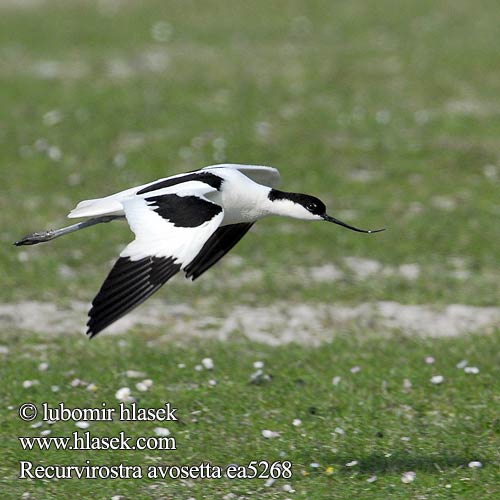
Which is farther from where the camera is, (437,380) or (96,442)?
(437,380)

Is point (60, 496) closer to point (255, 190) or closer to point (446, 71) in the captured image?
point (255, 190)

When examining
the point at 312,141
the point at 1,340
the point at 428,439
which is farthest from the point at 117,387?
the point at 312,141

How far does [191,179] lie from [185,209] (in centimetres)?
78

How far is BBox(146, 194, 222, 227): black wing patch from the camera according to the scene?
7.29 m

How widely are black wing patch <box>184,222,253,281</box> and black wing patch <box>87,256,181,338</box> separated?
5.52 ft

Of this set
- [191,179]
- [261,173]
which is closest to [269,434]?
[191,179]

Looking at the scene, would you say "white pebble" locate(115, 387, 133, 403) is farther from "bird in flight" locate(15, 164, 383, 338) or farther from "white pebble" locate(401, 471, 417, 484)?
"white pebble" locate(401, 471, 417, 484)

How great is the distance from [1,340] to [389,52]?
11.3 meters

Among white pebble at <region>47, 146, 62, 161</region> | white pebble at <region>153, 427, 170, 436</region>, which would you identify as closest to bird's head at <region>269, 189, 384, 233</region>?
white pebble at <region>153, 427, 170, 436</region>

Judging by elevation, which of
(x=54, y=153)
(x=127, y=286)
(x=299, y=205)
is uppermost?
(x=54, y=153)

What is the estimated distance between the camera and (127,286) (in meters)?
6.90

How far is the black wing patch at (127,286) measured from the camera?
6746mm

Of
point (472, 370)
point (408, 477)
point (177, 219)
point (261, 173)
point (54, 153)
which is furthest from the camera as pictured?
point (54, 153)

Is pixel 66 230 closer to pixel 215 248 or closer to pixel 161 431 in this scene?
pixel 215 248
